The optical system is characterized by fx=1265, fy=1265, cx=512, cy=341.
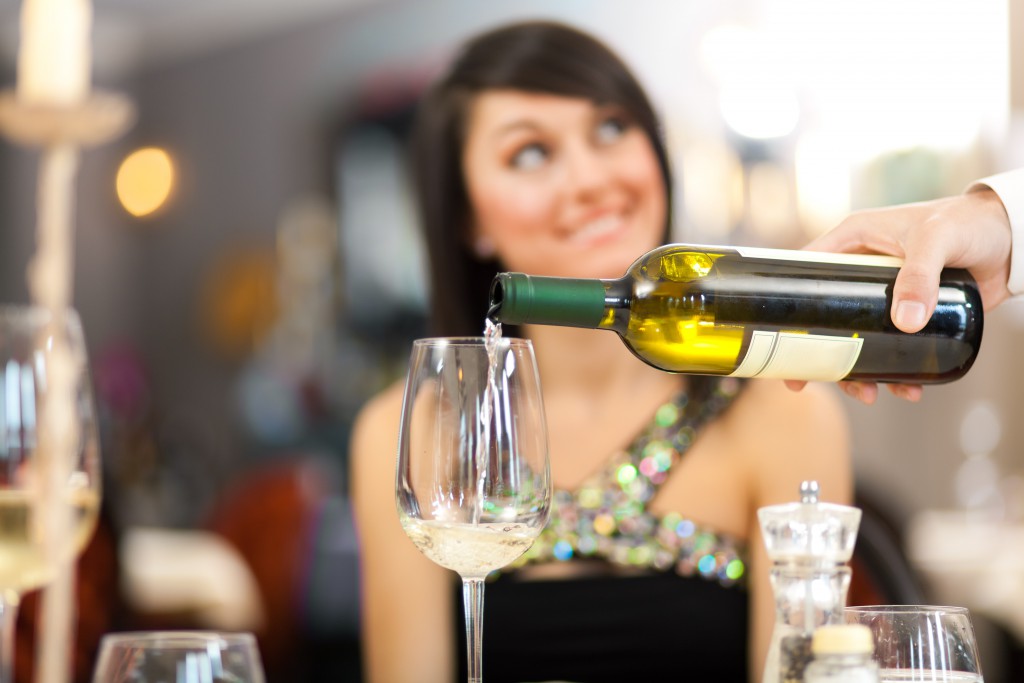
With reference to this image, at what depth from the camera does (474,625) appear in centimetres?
74

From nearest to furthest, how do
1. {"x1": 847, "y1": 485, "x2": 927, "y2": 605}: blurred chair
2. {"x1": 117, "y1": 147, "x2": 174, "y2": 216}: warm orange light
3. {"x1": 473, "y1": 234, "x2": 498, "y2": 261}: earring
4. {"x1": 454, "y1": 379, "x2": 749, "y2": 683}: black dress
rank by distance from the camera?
{"x1": 847, "y1": 485, "x2": 927, "y2": 605}: blurred chair
{"x1": 454, "y1": 379, "x2": 749, "y2": 683}: black dress
{"x1": 473, "y1": 234, "x2": 498, "y2": 261}: earring
{"x1": 117, "y1": 147, "x2": 174, "y2": 216}: warm orange light

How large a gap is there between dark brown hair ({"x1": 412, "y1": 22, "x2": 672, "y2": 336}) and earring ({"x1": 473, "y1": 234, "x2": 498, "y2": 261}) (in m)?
0.01

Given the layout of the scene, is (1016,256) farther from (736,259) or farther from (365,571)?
(365,571)

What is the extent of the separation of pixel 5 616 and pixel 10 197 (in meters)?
6.04

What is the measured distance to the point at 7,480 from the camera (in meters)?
0.75

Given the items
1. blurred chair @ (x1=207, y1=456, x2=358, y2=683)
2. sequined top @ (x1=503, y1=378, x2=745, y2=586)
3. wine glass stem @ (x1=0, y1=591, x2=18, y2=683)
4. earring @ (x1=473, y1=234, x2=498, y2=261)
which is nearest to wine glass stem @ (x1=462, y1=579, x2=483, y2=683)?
wine glass stem @ (x1=0, y1=591, x2=18, y2=683)

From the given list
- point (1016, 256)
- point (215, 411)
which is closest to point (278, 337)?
point (215, 411)

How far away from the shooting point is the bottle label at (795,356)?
32.2 inches

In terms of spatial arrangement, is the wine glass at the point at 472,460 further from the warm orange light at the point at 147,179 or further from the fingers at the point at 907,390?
the warm orange light at the point at 147,179

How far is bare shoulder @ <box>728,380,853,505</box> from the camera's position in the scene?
1.60 metres

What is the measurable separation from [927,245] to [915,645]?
1.02ft

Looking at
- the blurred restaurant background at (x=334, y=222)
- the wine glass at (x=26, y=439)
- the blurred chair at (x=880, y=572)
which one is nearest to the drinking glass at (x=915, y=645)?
the wine glass at (x=26, y=439)

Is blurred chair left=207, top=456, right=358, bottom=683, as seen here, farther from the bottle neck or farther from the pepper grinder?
the pepper grinder

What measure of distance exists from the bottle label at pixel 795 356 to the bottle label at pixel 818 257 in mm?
51
